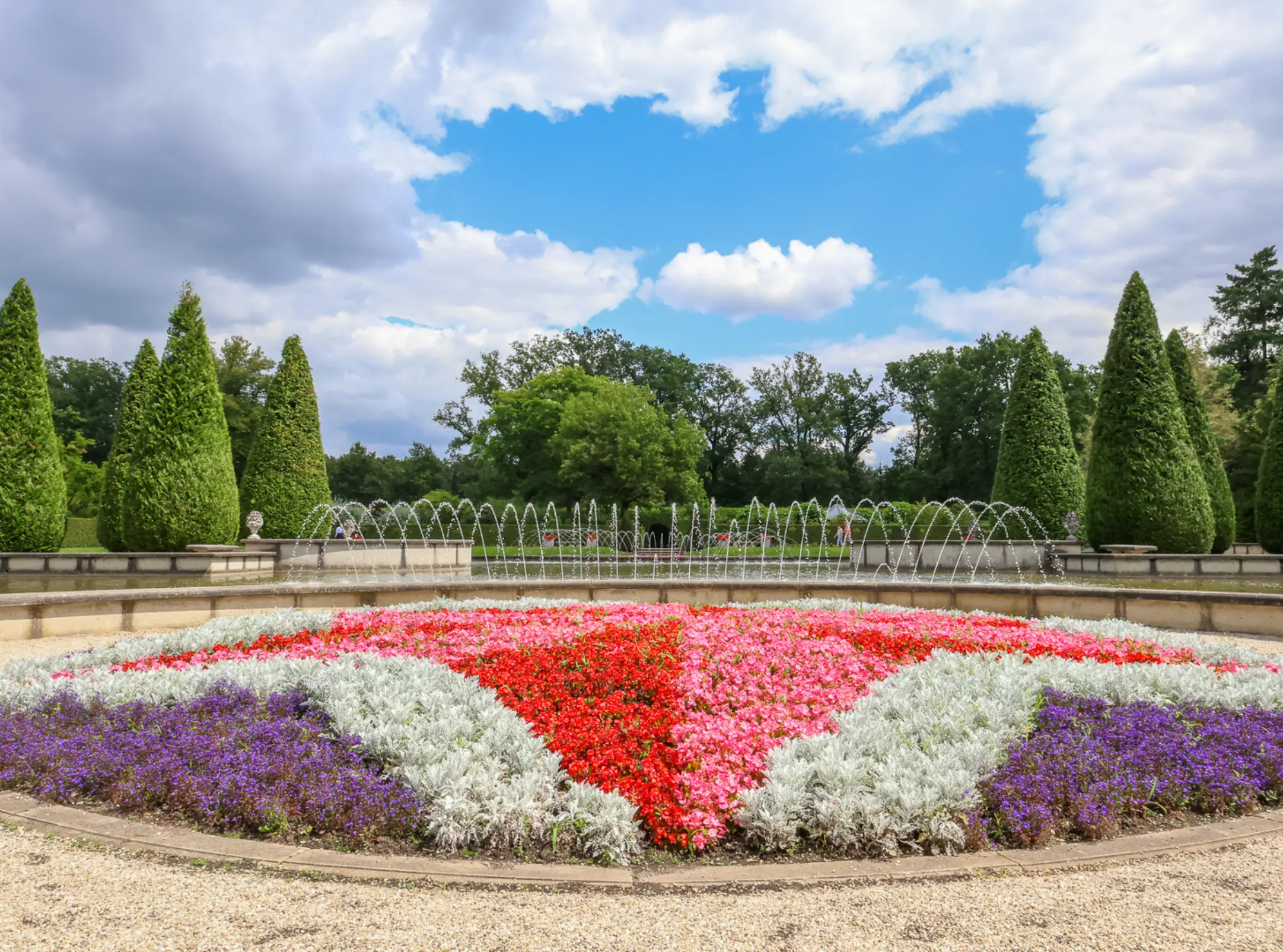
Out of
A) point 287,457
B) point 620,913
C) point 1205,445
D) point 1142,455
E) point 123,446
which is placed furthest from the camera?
point 287,457

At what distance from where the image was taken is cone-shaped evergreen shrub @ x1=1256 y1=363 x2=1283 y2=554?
1872 centimetres

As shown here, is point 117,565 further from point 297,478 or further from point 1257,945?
point 1257,945

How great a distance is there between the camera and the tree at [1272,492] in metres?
18.7

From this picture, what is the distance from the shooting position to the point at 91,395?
49.2m

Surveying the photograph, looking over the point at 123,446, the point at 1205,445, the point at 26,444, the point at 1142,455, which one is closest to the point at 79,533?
the point at 123,446

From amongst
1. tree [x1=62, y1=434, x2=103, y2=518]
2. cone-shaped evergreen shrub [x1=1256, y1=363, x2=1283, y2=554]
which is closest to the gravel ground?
cone-shaped evergreen shrub [x1=1256, y1=363, x2=1283, y2=554]

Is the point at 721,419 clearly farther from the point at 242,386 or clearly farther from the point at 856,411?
the point at 242,386

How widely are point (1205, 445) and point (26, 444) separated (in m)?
29.3

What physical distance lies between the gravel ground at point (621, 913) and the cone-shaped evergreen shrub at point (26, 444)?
18.5 metres

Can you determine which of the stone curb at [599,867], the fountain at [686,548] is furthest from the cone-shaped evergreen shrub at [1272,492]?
the stone curb at [599,867]

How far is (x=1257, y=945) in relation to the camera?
2740mm

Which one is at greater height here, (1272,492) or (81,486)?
(81,486)

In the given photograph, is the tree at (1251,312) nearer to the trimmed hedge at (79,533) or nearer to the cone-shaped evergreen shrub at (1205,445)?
the cone-shaped evergreen shrub at (1205,445)

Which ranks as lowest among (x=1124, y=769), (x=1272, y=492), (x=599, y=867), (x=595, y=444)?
(x=599, y=867)
